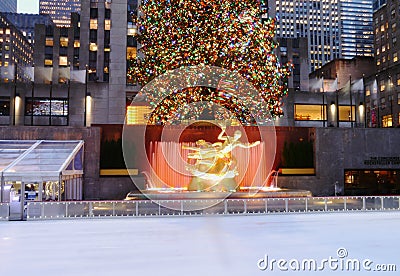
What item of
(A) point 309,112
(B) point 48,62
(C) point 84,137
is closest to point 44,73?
(C) point 84,137

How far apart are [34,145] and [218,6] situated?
1237cm

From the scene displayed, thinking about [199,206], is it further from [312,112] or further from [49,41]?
[49,41]

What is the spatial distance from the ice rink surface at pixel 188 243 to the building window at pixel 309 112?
1232 inches

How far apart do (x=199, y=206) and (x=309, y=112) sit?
3390 centimetres

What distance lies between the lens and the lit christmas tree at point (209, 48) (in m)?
23.0

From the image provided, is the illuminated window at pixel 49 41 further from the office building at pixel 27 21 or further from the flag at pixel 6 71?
the office building at pixel 27 21

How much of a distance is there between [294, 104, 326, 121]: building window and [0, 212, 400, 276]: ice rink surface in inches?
1232

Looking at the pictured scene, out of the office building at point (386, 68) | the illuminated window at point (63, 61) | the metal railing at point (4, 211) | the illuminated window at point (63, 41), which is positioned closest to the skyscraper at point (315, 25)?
the office building at point (386, 68)

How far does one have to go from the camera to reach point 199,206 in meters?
14.9

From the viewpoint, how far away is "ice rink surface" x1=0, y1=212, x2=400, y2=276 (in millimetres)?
7879

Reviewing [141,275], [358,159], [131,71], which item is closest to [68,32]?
[131,71]

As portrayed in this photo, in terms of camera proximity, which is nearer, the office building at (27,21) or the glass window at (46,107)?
the glass window at (46,107)

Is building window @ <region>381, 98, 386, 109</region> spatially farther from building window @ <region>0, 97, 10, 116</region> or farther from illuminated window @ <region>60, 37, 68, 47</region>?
building window @ <region>0, 97, 10, 116</region>

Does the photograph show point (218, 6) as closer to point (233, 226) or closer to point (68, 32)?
point (233, 226)
